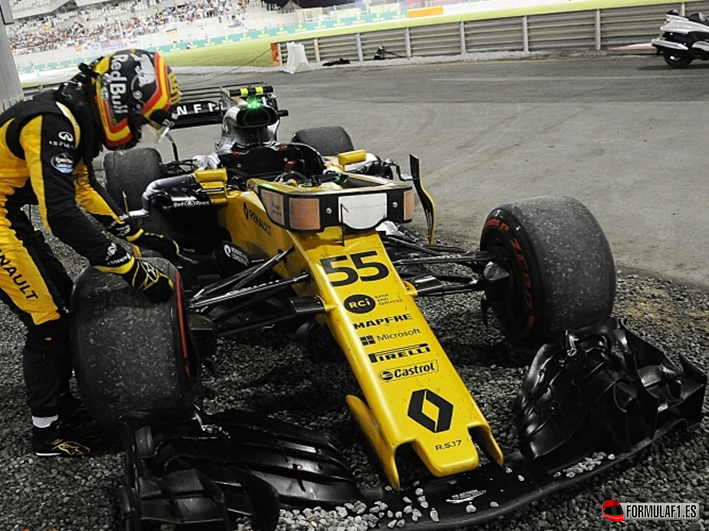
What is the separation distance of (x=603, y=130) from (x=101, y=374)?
27.0ft

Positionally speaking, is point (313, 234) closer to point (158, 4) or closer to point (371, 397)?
point (371, 397)

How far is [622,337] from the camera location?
3207mm

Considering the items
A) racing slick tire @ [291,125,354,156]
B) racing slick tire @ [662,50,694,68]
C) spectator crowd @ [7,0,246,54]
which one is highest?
spectator crowd @ [7,0,246,54]

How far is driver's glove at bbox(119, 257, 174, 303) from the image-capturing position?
309 cm

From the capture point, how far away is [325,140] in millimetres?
7043

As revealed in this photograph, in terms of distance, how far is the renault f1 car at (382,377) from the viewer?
8.79 ft

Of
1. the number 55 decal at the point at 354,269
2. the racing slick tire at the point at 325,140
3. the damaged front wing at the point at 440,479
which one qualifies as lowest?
the damaged front wing at the point at 440,479

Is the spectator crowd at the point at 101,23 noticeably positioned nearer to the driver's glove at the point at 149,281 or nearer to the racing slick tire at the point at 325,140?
the racing slick tire at the point at 325,140

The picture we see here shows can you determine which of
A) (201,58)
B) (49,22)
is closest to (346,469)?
(201,58)

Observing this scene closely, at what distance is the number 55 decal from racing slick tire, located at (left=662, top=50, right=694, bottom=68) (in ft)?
39.4

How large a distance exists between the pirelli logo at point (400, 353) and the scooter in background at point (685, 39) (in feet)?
40.2

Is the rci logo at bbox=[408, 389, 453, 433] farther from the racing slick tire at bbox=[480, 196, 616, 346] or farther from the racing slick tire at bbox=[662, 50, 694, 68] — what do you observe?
the racing slick tire at bbox=[662, 50, 694, 68]

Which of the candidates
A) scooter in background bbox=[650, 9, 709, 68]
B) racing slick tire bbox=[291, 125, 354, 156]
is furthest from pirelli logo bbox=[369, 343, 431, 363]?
scooter in background bbox=[650, 9, 709, 68]

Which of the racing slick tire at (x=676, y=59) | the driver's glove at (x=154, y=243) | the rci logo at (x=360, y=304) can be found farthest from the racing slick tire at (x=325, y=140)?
the racing slick tire at (x=676, y=59)
